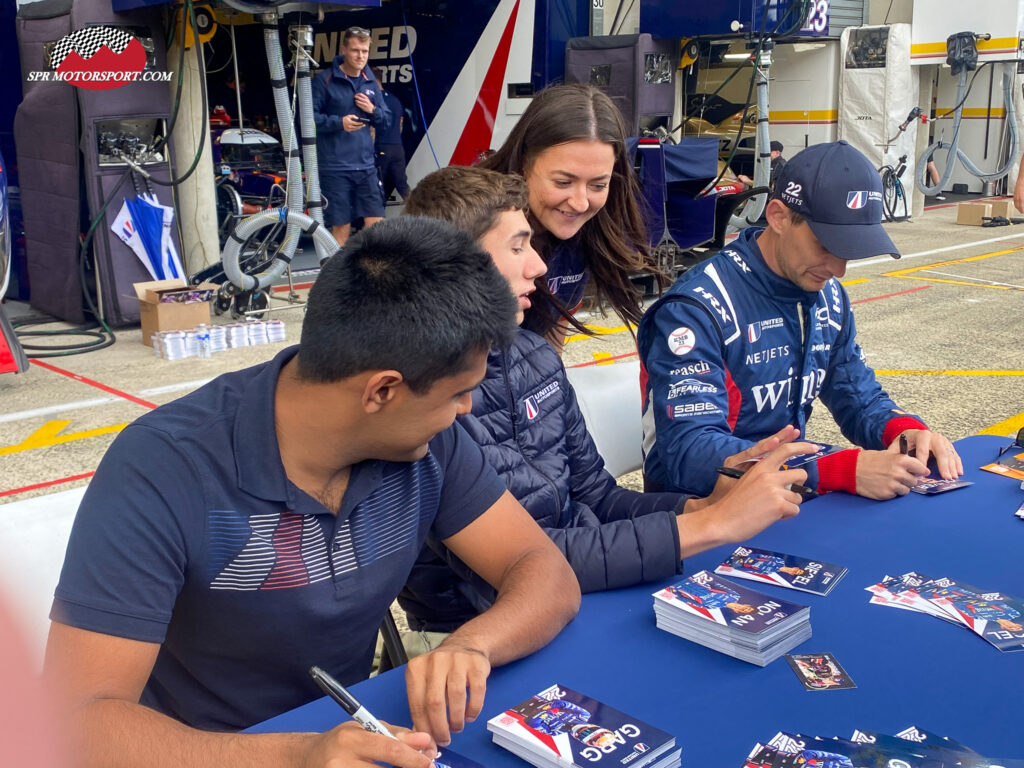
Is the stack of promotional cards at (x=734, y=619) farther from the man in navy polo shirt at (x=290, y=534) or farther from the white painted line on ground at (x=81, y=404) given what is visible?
the white painted line on ground at (x=81, y=404)

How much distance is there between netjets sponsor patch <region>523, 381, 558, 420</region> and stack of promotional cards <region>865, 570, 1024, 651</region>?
739 mm

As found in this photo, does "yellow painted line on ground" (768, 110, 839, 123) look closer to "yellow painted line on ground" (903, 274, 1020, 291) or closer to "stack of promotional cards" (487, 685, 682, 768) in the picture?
"yellow painted line on ground" (903, 274, 1020, 291)

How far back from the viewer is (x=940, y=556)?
1979 mm

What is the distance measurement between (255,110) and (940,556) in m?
11.4

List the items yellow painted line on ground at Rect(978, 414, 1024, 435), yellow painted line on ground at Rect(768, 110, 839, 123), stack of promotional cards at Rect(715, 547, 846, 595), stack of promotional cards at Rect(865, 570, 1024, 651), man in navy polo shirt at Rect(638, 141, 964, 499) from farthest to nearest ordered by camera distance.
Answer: yellow painted line on ground at Rect(768, 110, 839, 123) → yellow painted line on ground at Rect(978, 414, 1024, 435) → man in navy polo shirt at Rect(638, 141, 964, 499) → stack of promotional cards at Rect(715, 547, 846, 595) → stack of promotional cards at Rect(865, 570, 1024, 651)

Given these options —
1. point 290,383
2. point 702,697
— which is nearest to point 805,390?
point 702,697

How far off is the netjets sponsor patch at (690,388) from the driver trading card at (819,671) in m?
1.00

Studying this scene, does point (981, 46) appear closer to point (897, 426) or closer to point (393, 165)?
point (393, 165)

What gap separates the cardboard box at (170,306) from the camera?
643 centimetres

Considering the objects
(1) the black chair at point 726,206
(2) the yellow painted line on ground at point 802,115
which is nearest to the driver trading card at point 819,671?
(1) the black chair at point 726,206

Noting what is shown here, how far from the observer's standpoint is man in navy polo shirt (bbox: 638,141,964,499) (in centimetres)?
253

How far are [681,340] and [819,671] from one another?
3.85 feet

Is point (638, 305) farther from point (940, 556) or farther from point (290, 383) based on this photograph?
point (290, 383)

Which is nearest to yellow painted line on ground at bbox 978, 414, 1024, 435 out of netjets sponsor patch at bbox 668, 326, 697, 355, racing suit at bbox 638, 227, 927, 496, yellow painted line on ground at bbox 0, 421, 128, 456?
racing suit at bbox 638, 227, 927, 496
